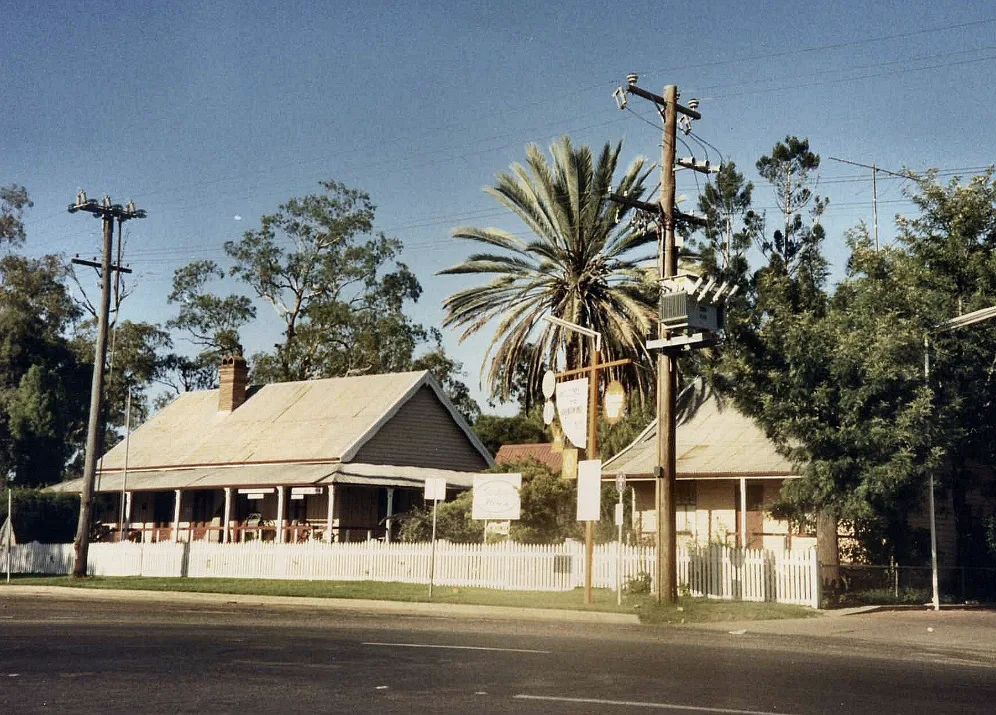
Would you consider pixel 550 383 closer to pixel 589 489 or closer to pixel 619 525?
pixel 589 489

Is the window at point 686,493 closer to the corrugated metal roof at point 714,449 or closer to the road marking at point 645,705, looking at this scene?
the corrugated metal roof at point 714,449

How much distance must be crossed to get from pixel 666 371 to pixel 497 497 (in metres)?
7.46

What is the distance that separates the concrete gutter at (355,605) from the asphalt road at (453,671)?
247cm

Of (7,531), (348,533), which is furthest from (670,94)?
(7,531)

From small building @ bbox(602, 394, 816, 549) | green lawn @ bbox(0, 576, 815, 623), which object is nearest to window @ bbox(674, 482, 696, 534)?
small building @ bbox(602, 394, 816, 549)

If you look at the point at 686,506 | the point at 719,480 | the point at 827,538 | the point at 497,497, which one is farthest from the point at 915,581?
the point at 497,497

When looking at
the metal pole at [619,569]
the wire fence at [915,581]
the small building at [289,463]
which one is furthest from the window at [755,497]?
the small building at [289,463]

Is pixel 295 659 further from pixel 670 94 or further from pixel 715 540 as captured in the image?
pixel 715 540

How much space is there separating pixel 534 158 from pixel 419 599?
15183 mm

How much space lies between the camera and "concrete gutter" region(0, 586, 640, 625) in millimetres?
22094

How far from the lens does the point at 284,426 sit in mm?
43188

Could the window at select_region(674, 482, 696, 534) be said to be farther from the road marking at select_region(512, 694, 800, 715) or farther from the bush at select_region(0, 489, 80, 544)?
the bush at select_region(0, 489, 80, 544)

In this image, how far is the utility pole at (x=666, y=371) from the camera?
75.1ft

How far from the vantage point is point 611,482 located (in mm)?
34531
